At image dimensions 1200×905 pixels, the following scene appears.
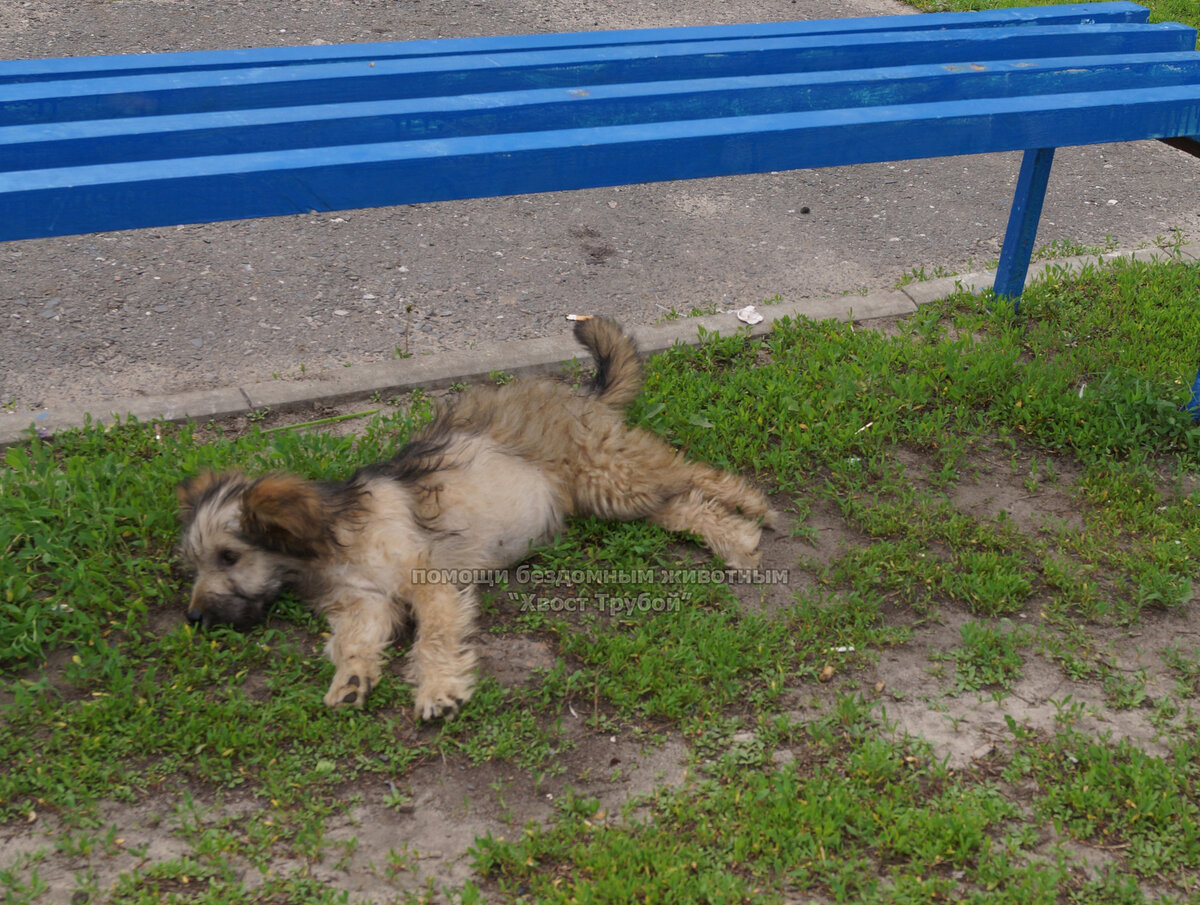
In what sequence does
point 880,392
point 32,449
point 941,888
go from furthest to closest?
point 880,392, point 32,449, point 941,888

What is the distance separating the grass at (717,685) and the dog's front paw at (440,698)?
0.05 meters

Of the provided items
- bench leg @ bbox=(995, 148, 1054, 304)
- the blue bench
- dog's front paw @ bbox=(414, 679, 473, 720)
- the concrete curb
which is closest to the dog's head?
dog's front paw @ bbox=(414, 679, 473, 720)

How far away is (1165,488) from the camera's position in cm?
426

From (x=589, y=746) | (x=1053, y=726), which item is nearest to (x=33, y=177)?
(x=589, y=746)

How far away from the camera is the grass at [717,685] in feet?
8.98

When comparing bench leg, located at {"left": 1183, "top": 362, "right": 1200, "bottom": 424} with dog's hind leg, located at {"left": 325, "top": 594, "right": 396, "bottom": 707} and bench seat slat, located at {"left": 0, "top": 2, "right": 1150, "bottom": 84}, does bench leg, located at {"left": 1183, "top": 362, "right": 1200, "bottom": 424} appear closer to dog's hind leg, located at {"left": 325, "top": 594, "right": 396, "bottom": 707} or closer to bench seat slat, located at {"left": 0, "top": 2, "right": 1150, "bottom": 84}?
bench seat slat, located at {"left": 0, "top": 2, "right": 1150, "bottom": 84}

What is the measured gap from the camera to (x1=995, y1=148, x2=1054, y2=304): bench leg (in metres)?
4.94

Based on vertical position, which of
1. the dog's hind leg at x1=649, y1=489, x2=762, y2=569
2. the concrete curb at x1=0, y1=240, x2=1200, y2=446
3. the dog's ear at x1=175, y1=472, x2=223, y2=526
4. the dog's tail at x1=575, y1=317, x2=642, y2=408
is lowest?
the dog's hind leg at x1=649, y1=489, x2=762, y2=569

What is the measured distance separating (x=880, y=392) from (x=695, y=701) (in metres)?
2.05

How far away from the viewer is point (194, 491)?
3.53m

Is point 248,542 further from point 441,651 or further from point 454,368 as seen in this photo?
point 454,368

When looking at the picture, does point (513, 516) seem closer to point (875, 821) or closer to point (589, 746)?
point (589, 746)

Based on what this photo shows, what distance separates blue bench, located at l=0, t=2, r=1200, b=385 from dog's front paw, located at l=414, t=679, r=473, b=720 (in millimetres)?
1391

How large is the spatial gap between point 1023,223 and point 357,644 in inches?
145
